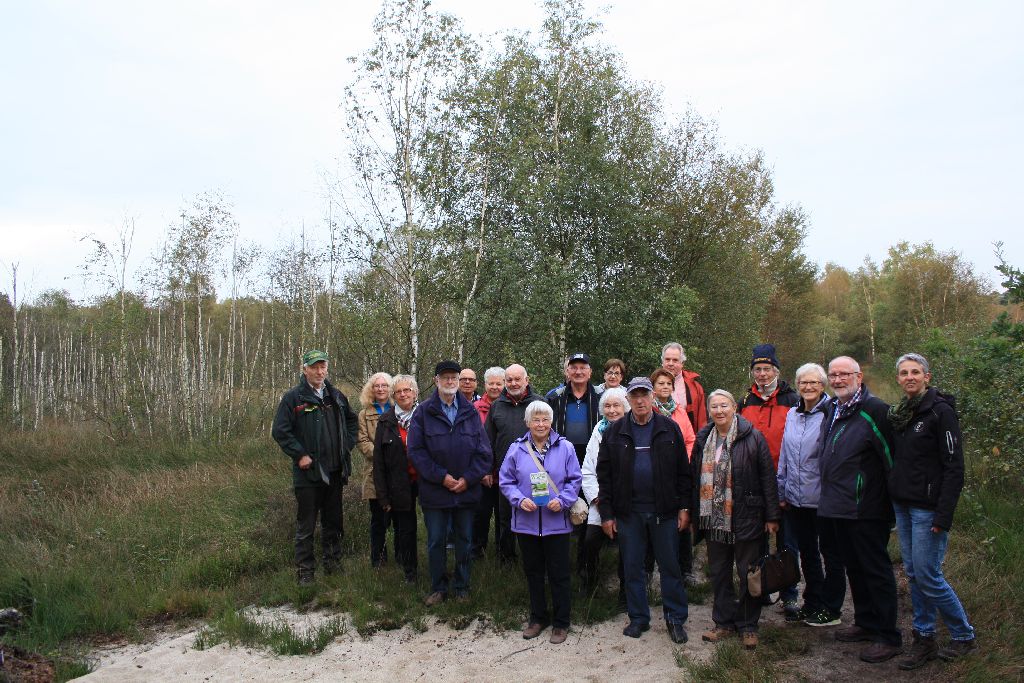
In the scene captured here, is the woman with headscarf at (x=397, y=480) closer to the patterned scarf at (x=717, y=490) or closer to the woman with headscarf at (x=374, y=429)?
the woman with headscarf at (x=374, y=429)

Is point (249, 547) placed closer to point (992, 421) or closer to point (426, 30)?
point (992, 421)

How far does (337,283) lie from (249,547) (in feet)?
25.3

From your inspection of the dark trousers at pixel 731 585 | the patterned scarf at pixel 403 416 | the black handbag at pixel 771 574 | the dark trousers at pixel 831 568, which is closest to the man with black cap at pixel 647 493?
the dark trousers at pixel 731 585

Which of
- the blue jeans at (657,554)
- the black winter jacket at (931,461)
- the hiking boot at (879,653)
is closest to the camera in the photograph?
the black winter jacket at (931,461)

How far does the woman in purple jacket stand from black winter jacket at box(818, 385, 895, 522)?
1.76 meters

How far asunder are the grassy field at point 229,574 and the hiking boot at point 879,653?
0.36m

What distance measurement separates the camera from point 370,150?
12695 mm

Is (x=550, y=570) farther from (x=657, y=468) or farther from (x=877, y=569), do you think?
(x=877, y=569)

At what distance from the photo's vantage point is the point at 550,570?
5.32 metres

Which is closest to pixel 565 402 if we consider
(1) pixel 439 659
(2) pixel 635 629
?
(2) pixel 635 629

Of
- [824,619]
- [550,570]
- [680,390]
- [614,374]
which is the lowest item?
[824,619]

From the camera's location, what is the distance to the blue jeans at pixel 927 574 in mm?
4332

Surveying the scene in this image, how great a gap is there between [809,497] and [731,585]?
0.84 m

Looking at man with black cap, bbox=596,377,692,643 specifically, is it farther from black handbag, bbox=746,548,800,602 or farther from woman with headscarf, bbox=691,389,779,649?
black handbag, bbox=746,548,800,602
